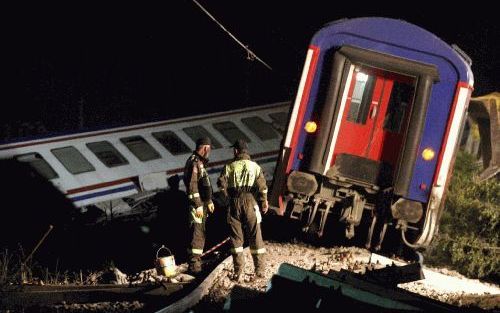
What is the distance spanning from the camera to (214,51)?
2398cm

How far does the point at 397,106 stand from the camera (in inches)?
325

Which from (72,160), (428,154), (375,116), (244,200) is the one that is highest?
(375,116)

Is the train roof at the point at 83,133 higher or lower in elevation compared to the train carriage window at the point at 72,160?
higher

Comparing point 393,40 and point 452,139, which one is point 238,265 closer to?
point 452,139

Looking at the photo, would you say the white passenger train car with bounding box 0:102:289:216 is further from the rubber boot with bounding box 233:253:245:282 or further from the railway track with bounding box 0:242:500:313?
the rubber boot with bounding box 233:253:245:282

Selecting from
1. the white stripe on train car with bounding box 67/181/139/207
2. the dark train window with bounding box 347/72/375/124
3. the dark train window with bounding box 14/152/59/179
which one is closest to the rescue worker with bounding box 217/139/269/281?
the dark train window with bounding box 347/72/375/124

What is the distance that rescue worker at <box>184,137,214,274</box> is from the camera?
7305 millimetres

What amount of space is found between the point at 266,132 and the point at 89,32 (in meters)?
9.95

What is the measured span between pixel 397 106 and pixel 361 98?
0.54 m

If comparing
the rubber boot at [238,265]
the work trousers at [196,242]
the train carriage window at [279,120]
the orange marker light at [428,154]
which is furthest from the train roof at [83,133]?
the orange marker light at [428,154]

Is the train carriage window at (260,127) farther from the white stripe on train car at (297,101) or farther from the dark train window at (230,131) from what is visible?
the white stripe on train car at (297,101)

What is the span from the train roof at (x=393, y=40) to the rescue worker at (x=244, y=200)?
7.28 feet

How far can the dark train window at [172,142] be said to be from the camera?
12.7 metres

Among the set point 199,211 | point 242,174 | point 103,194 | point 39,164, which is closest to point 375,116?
point 242,174
